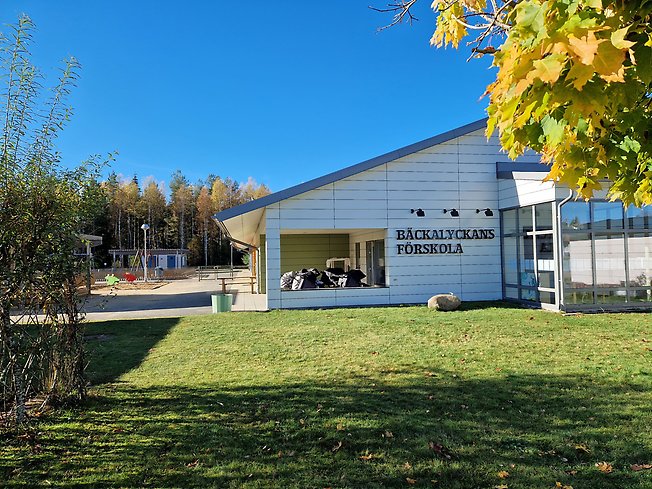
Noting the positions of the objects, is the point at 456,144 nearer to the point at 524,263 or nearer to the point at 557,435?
the point at 524,263

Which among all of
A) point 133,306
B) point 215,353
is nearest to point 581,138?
point 215,353

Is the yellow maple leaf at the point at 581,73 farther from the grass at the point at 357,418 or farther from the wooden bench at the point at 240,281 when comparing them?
the wooden bench at the point at 240,281

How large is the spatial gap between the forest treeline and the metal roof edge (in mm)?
48328

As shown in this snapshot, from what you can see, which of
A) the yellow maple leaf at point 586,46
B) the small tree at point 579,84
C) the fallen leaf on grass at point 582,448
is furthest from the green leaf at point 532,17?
the fallen leaf on grass at point 582,448

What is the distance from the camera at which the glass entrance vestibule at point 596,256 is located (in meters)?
11.9

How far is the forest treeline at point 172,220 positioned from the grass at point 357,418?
55177mm

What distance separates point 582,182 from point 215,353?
20.1 feet

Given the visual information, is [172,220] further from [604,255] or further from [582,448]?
[582,448]

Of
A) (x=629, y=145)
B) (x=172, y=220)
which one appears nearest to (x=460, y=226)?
(x=629, y=145)

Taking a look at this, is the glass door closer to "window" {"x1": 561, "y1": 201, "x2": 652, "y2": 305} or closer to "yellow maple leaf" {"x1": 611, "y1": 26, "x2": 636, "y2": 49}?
"window" {"x1": 561, "y1": 201, "x2": 652, "y2": 305}

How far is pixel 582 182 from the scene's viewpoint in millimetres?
2818

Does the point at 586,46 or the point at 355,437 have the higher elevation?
the point at 586,46

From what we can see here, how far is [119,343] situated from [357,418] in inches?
243

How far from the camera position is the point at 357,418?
4.21m
